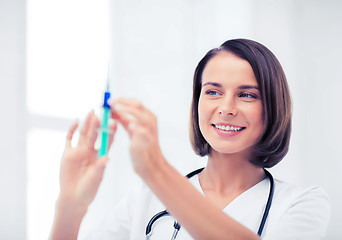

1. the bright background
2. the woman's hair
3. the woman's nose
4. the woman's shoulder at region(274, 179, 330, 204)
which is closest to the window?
the bright background

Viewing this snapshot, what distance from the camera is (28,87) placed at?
1.37 meters

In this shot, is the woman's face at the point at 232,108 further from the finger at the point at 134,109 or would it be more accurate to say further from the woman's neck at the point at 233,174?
the finger at the point at 134,109

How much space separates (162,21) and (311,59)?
742mm

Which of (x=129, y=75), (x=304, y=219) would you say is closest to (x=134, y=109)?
(x=304, y=219)

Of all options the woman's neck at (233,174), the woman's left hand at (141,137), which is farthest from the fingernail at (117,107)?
the woman's neck at (233,174)

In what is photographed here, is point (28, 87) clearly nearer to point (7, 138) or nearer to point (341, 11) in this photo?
point (7, 138)

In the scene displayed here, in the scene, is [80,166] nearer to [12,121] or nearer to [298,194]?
[298,194]

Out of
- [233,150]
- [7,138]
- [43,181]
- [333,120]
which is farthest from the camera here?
[333,120]

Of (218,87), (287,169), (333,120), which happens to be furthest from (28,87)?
(333,120)

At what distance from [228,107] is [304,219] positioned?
0.31 m

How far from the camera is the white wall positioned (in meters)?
1.29

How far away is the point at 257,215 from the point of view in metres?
1.01

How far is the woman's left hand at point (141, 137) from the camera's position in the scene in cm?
67

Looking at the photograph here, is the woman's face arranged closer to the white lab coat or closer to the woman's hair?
the woman's hair
